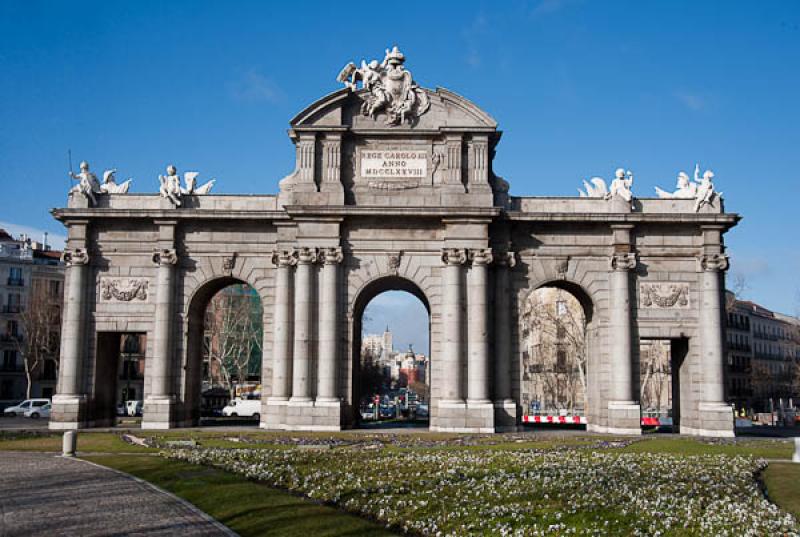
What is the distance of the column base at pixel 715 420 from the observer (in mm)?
38188

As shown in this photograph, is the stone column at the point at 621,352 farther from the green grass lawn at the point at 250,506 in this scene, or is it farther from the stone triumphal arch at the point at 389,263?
the green grass lawn at the point at 250,506

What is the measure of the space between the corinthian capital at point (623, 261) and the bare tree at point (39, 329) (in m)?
49.3

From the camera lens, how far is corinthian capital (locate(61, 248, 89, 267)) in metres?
A: 39.8

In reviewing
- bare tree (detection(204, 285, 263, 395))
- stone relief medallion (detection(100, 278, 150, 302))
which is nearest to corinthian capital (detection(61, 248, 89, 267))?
stone relief medallion (detection(100, 278, 150, 302))

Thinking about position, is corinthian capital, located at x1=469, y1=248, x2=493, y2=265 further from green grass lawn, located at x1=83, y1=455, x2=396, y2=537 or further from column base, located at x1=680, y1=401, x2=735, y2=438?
green grass lawn, located at x1=83, y1=455, x2=396, y2=537

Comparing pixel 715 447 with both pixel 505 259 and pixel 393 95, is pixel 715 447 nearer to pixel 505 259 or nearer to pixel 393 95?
pixel 505 259

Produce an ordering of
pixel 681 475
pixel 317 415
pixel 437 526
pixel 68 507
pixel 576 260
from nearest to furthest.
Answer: pixel 437 526 → pixel 68 507 → pixel 681 475 → pixel 317 415 → pixel 576 260

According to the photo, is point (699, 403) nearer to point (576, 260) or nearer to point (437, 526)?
point (576, 260)

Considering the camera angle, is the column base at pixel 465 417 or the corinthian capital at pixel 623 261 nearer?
the column base at pixel 465 417

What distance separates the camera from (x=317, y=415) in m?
37.7

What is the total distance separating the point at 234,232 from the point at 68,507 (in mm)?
24956

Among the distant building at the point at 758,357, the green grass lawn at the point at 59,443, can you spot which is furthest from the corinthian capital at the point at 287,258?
the distant building at the point at 758,357

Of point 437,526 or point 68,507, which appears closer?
point 437,526

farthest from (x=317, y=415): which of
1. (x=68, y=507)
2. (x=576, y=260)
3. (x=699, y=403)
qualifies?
(x=68, y=507)
